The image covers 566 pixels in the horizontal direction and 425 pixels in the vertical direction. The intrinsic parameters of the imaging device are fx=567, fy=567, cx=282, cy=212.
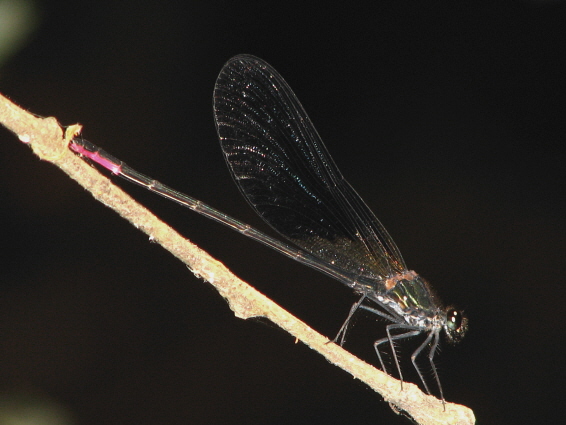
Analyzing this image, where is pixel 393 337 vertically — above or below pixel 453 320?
below

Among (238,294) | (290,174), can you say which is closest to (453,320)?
(290,174)

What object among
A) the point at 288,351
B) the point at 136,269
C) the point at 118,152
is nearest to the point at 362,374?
the point at 288,351

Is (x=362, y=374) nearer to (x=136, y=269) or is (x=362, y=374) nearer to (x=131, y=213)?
(x=131, y=213)

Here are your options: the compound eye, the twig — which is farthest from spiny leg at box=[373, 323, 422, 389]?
the twig

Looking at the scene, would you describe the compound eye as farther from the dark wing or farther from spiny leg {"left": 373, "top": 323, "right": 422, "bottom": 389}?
the dark wing

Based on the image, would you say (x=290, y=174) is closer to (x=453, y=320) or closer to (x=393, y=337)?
(x=393, y=337)

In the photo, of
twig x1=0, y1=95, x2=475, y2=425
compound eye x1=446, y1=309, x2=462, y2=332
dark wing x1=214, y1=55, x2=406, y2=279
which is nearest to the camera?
twig x1=0, y1=95, x2=475, y2=425

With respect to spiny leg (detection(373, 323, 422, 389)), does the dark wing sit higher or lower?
higher
